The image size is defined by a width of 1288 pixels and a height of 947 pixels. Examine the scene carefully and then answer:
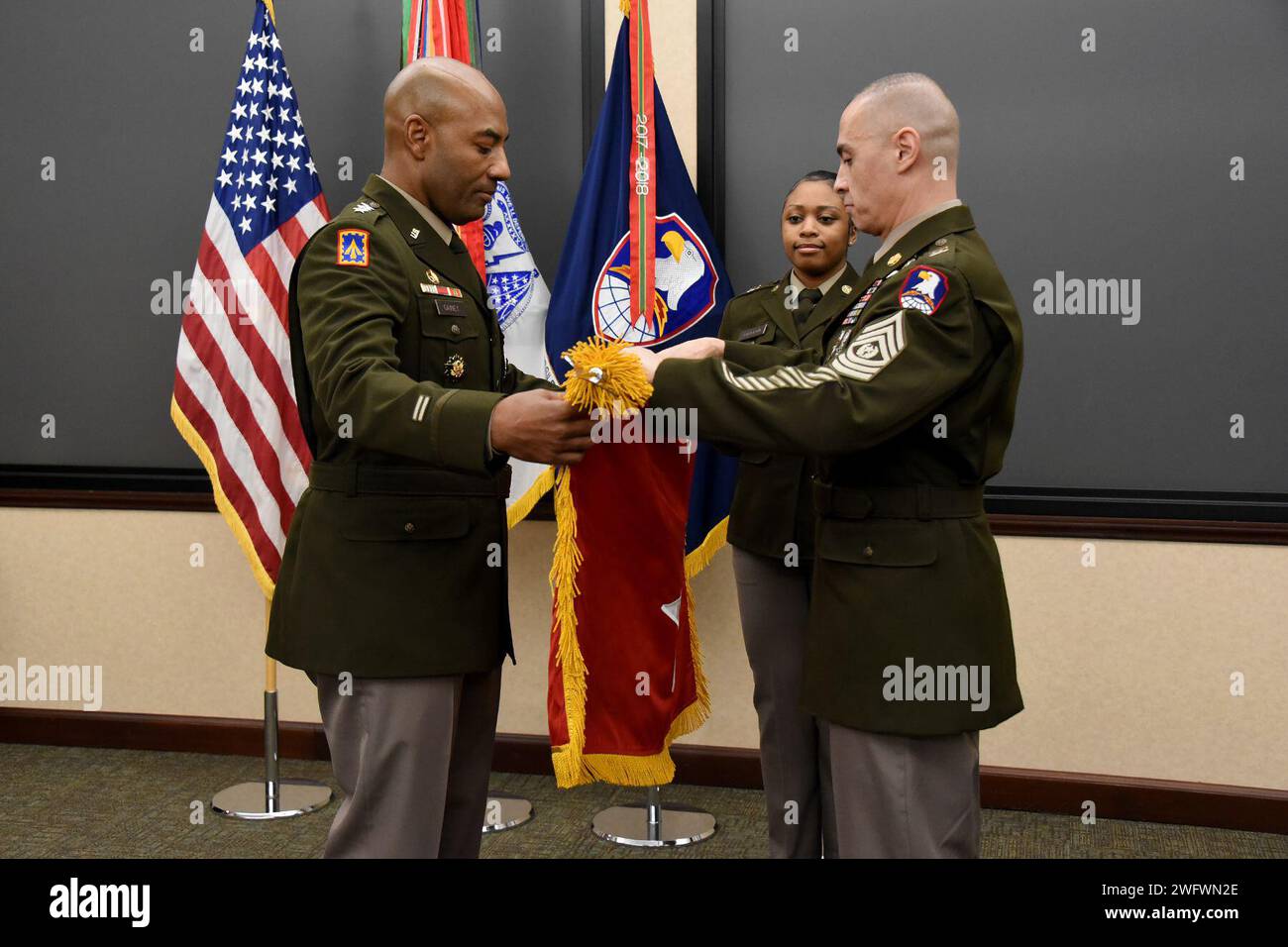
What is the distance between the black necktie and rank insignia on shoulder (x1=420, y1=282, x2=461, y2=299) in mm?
1090

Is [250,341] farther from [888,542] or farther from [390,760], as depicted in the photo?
[888,542]

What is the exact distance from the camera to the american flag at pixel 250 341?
3.19 meters

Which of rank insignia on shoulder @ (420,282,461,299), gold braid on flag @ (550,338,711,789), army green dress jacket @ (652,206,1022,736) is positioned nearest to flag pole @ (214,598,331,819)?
gold braid on flag @ (550,338,711,789)

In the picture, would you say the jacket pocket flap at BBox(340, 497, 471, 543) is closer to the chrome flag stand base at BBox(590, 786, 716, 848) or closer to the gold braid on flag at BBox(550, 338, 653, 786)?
the gold braid on flag at BBox(550, 338, 653, 786)

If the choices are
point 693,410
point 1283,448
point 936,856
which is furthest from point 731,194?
point 936,856

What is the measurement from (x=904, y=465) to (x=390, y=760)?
895 mm

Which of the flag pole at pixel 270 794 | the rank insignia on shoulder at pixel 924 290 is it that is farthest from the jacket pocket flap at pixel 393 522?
the flag pole at pixel 270 794

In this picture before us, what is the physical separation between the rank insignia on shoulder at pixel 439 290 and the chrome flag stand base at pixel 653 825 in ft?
5.47

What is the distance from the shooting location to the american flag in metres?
3.19

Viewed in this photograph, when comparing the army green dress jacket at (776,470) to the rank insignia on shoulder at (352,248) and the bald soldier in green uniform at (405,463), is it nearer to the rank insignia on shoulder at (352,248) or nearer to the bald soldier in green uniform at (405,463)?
the bald soldier in green uniform at (405,463)

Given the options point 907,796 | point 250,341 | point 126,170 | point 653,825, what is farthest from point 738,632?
point 126,170

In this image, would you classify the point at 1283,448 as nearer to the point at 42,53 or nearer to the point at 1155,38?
the point at 1155,38

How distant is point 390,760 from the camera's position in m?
1.70
